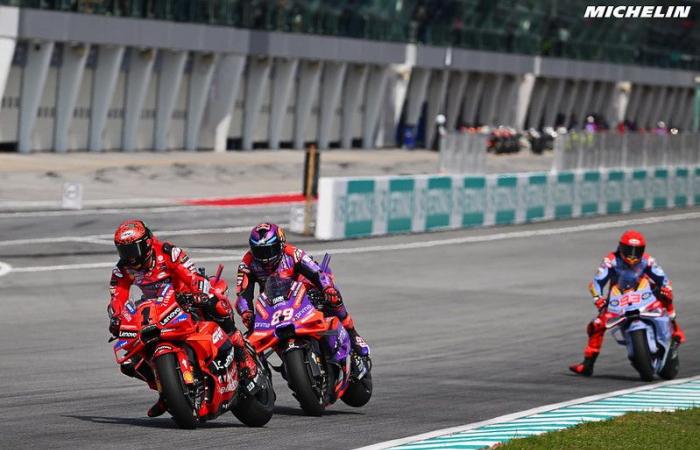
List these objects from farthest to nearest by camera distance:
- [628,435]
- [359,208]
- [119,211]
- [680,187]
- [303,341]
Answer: [680,187] → [119,211] → [359,208] → [303,341] → [628,435]

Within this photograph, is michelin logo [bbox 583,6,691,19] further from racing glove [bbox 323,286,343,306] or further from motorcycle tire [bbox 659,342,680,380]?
Result: racing glove [bbox 323,286,343,306]

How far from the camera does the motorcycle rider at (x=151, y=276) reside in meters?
11.0

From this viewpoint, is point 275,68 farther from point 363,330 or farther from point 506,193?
point 363,330

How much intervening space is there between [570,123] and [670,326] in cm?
7576

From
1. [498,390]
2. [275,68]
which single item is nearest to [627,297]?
[498,390]

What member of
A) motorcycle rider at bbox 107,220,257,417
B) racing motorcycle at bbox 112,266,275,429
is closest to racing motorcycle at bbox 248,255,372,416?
racing motorcycle at bbox 112,266,275,429

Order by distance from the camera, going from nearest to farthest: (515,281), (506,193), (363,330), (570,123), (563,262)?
(363,330) < (515,281) < (563,262) < (506,193) < (570,123)

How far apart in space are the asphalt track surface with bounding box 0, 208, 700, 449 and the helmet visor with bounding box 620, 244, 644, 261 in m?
1.28

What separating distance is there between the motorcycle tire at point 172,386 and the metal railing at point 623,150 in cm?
3635

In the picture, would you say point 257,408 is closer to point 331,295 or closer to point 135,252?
point 331,295

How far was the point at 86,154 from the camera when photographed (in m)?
50.1

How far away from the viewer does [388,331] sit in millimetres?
20391

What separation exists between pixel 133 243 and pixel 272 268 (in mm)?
1662

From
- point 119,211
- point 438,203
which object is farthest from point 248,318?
point 119,211
